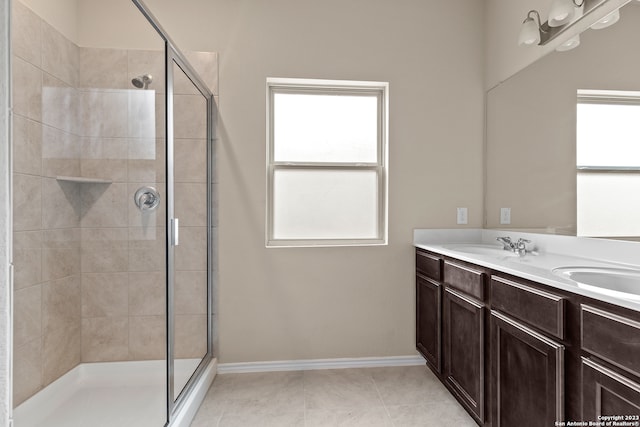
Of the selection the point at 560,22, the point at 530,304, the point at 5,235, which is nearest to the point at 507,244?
the point at 530,304

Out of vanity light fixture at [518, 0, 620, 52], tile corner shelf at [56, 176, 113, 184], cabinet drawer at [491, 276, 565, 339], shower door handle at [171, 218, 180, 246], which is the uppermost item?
vanity light fixture at [518, 0, 620, 52]

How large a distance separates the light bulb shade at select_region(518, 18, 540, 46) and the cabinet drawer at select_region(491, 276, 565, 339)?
1.49 m

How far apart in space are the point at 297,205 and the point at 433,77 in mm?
1405

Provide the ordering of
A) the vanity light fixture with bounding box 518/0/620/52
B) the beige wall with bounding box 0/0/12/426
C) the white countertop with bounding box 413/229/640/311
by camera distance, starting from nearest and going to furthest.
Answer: the beige wall with bounding box 0/0/12/426, the white countertop with bounding box 413/229/640/311, the vanity light fixture with bounding box 518/0/620/52

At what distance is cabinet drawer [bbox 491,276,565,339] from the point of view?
1.09m

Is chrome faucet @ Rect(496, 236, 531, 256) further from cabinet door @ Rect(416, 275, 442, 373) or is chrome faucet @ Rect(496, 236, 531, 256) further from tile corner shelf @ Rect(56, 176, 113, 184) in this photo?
tile corner shelf @ Rect(56, 176, 113, 184)

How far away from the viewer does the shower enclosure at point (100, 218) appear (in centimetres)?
94

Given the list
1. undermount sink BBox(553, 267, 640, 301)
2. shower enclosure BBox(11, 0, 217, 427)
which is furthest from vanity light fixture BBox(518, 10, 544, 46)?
shower enclosure BBox(11, 0, 217, 427)

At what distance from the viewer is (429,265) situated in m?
2.13

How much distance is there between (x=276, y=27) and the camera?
2271mm

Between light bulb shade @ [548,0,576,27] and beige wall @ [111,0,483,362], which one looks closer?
light bulb shade @ [548,0,576,27]

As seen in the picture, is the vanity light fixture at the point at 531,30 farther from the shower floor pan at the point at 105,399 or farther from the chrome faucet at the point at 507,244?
the shower floor pan at the point at 105,399

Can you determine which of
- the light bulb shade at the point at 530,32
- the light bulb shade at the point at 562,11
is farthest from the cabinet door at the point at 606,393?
the light bulb shade at the point at 530,32

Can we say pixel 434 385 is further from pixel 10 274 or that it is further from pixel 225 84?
pixel 225 84
